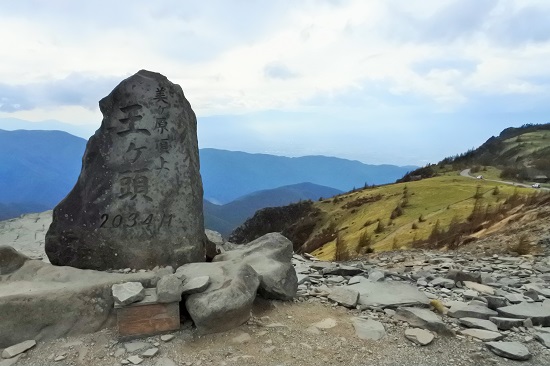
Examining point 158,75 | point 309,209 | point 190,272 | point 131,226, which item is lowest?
point 309,209

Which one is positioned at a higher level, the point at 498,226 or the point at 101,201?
the point at 101,201

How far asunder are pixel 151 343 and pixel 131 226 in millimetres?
2292

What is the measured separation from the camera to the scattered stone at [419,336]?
6004mm

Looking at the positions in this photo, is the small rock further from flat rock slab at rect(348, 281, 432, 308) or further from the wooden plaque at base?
flat rock slab at rect(348, 281, 432, 308)

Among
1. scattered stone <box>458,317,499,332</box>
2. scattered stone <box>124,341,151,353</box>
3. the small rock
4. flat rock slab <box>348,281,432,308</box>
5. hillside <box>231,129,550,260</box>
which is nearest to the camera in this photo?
scattered stone <box>124,341,151,353</box>

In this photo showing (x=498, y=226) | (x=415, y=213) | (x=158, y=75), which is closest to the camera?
(x=158, y=75)

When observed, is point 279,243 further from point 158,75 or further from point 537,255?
point 537,255

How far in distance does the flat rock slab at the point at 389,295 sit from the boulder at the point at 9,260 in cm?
560

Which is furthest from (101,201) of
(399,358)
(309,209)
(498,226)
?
(309,209)

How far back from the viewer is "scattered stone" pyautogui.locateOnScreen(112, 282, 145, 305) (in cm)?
582

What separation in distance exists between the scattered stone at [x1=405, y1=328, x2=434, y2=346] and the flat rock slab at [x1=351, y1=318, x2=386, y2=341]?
34 centimetres

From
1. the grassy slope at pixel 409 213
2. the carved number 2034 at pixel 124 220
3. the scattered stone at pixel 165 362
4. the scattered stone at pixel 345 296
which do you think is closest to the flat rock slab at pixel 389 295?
the scattered stone at pixel 345 296

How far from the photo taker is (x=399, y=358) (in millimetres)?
5641

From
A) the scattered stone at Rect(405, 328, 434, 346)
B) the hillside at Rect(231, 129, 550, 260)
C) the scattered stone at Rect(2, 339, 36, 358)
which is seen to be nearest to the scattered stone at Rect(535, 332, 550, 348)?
the scattered stone at Rect(405, 328, 434, 346)
